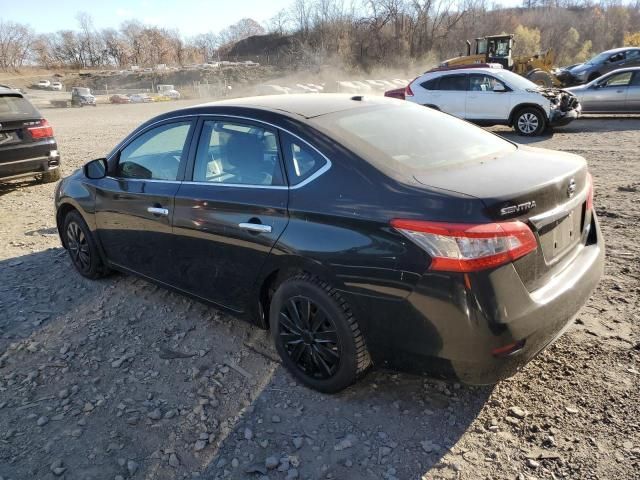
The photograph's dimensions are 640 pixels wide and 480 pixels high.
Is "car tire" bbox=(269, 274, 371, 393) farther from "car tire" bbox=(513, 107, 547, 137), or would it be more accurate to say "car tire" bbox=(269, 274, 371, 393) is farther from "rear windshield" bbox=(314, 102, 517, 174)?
"car tire" bbox=(513, 107, 547, 137)

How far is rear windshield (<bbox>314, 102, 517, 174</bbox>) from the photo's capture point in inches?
102

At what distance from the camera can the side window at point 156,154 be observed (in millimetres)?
3486

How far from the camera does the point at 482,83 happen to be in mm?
12523

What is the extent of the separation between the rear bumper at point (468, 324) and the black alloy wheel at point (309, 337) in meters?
0.28

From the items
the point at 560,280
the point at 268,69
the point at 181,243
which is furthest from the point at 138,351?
the point at 268,69

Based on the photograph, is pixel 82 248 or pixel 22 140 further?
pixel 22 140

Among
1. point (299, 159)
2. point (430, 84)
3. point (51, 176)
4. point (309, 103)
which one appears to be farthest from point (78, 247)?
point (430, 84)

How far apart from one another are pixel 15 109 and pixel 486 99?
33.6ft

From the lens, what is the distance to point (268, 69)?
77.1 m

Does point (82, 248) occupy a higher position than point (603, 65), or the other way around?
point (603, 65)

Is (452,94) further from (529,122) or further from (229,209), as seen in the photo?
(229,209)

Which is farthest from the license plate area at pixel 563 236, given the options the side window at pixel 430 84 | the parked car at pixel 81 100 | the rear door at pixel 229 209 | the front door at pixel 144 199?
the parked car at pixel 81 100

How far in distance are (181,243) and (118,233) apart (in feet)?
3.07

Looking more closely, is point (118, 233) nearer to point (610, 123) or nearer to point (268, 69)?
point (610, 123)
